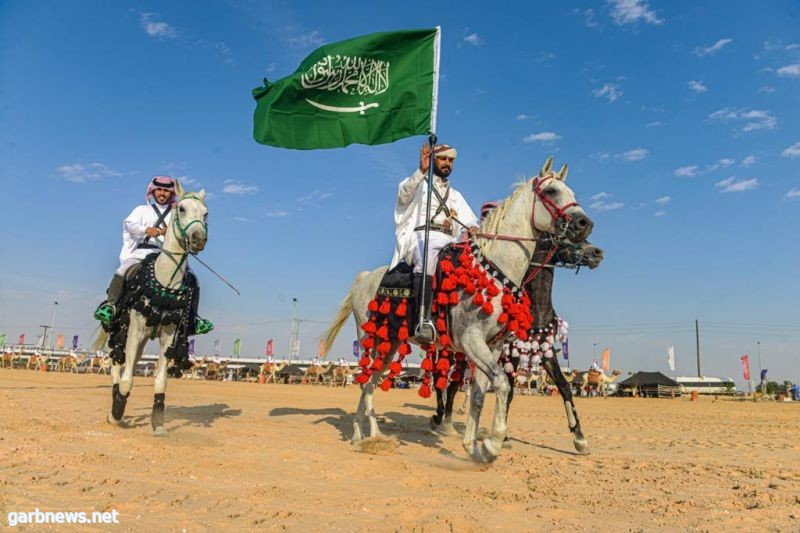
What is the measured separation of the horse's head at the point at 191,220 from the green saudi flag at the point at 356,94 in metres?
1.41

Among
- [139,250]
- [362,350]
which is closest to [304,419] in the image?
[362,350]

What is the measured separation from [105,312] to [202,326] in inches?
57.9

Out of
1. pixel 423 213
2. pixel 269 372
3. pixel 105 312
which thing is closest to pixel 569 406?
pixel 423 213

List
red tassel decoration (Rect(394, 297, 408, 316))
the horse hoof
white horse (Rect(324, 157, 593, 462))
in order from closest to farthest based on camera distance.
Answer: white horse (Rect(324, 157, 593, 462)) → red tassel decoration (Rect(394, 297, 408, 316)) → the horse hoof

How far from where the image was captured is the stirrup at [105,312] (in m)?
8.70

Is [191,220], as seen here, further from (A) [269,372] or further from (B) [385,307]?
(A) [269,372]

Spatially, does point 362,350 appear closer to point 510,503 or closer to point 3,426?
point 510,503

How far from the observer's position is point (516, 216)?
7258 millimetres

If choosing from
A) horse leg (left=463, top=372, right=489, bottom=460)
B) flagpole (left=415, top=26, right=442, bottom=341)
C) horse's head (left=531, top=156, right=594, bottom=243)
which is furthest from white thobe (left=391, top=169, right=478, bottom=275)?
horse leg (left=463, top=372, right=489, bottom=460)

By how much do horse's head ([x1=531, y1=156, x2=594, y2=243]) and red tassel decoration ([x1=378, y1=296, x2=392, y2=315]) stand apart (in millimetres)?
2344

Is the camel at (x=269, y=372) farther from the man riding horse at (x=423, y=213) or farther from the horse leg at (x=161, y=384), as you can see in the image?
the man riding horse at (x=423, y=213)

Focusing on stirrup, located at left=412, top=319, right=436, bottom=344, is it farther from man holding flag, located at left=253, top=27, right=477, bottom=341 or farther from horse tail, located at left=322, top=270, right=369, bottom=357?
horse tail, located at left=322, top=270, right=369, bottom=357

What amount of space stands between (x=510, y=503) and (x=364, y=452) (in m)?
3.14

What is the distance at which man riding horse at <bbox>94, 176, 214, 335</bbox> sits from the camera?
29.3 feet
